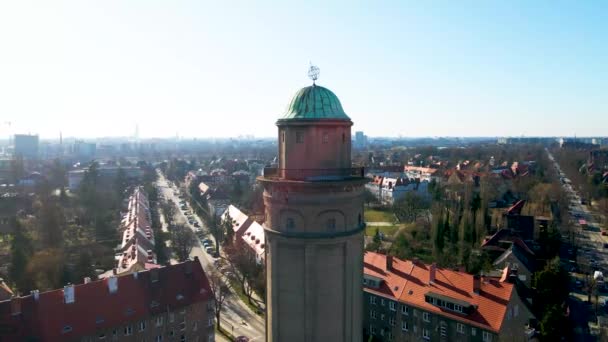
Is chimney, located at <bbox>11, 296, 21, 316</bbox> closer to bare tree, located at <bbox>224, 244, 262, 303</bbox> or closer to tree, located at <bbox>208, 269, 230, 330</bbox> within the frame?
tree, located at <bbox>208, 269, 230, 330</bbox>

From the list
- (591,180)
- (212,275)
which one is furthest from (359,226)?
(591,180)

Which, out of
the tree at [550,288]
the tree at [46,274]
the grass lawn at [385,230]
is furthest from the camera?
the grass lawn at [385,230]

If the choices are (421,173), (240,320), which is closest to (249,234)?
(240,320)

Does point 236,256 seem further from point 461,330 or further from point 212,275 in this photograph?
point 461,330

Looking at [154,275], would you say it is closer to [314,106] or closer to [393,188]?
[314,106]

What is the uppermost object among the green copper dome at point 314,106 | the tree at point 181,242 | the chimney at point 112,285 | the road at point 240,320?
the green copper dome at point 314,106

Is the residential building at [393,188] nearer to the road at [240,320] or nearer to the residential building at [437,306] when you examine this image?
the road at [240,320]

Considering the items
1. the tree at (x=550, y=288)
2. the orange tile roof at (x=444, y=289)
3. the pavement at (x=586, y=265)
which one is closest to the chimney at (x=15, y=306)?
the orange tile roof at (x=444, y=289)
